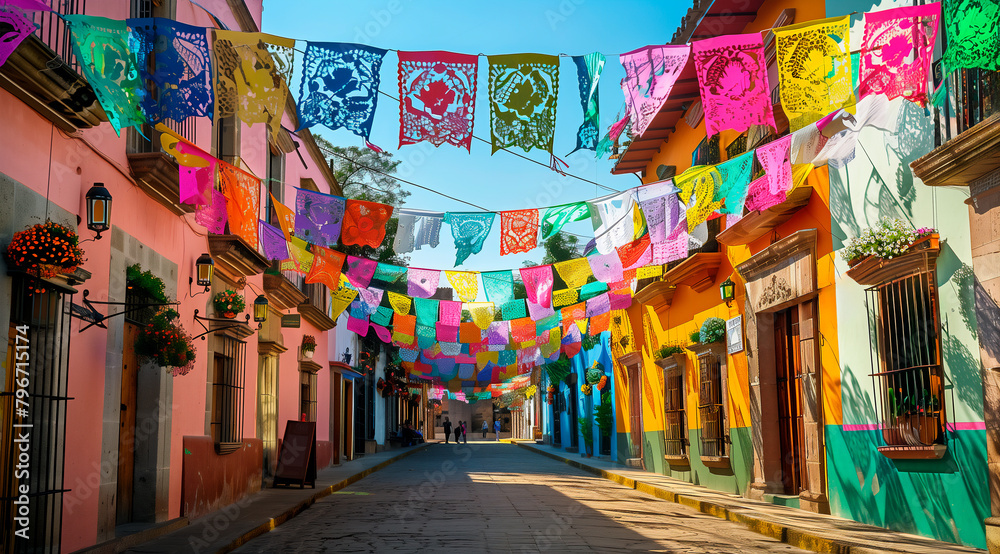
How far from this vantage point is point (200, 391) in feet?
37.0

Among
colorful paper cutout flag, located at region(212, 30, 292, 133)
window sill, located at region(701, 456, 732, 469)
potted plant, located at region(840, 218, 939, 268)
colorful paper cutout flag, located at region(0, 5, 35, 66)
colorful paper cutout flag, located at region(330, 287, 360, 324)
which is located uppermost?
colorful paper cutout flag, located at region(212, 30, 292, 133)

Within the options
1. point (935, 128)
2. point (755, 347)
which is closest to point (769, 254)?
point (755, 347)

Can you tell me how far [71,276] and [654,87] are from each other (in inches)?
212

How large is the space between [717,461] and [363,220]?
712cm

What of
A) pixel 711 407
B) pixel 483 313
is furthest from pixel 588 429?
pixel 711 407

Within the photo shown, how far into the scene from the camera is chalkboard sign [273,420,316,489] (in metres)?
14.8

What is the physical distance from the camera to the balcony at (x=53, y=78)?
6.03 metres

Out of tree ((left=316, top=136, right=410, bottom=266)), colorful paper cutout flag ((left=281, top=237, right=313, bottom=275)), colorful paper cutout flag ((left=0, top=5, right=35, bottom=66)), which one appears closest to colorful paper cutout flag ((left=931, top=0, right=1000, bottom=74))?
colorful paper cutout flag ((left=0, top=5, right=35, bottom=66))

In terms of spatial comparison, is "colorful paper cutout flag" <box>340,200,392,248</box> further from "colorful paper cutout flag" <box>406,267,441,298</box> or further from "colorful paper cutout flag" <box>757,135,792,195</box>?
"colorful paper cutout flag" <box>757,135,792,195</box>

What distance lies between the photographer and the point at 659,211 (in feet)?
35.3

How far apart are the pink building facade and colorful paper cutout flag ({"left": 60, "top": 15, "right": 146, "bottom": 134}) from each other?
0.21m

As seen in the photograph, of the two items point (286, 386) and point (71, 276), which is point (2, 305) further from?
point (286, 386)

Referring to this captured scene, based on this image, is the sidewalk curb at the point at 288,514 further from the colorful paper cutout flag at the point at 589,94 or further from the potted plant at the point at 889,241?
the potted plant at the point at 889,241

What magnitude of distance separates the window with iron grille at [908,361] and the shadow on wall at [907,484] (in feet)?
0.90
